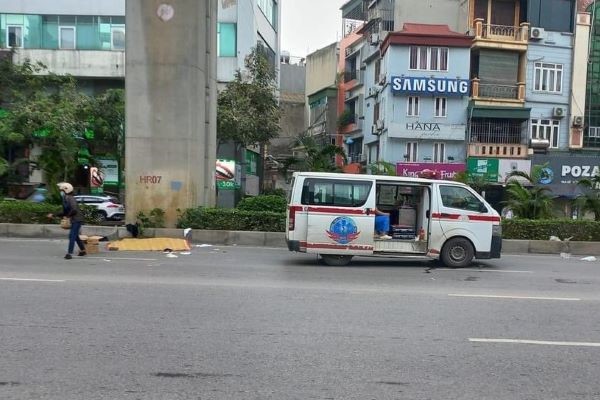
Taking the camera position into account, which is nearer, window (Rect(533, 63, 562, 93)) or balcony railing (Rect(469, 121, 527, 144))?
balcony railing (Rect(469, 121, 527, 144))

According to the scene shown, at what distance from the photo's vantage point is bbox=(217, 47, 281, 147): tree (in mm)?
25094

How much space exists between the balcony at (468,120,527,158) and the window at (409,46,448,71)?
13.1 feet

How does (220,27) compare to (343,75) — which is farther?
(343,75)

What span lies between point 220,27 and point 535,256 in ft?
76.5

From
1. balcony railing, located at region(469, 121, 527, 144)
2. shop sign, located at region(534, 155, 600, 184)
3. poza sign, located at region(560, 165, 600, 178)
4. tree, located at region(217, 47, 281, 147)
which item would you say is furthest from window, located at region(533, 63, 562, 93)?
tree, located at region(217, 47, 281, 147)

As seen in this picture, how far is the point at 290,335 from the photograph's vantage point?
20.0 feet

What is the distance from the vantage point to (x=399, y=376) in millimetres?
4867

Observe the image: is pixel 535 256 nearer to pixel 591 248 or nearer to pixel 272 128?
pixel 591 248

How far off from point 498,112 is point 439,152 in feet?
13.4

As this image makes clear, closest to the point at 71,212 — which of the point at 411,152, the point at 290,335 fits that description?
the point at 290,335

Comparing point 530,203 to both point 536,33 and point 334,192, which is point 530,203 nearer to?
point 334,192

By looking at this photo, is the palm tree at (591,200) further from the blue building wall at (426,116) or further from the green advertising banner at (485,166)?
the blue building wall at (426,116)

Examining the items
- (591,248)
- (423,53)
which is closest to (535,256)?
(591,248)

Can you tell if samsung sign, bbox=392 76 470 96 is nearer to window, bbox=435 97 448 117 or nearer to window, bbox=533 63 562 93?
window, bbox=435 97 448 117
